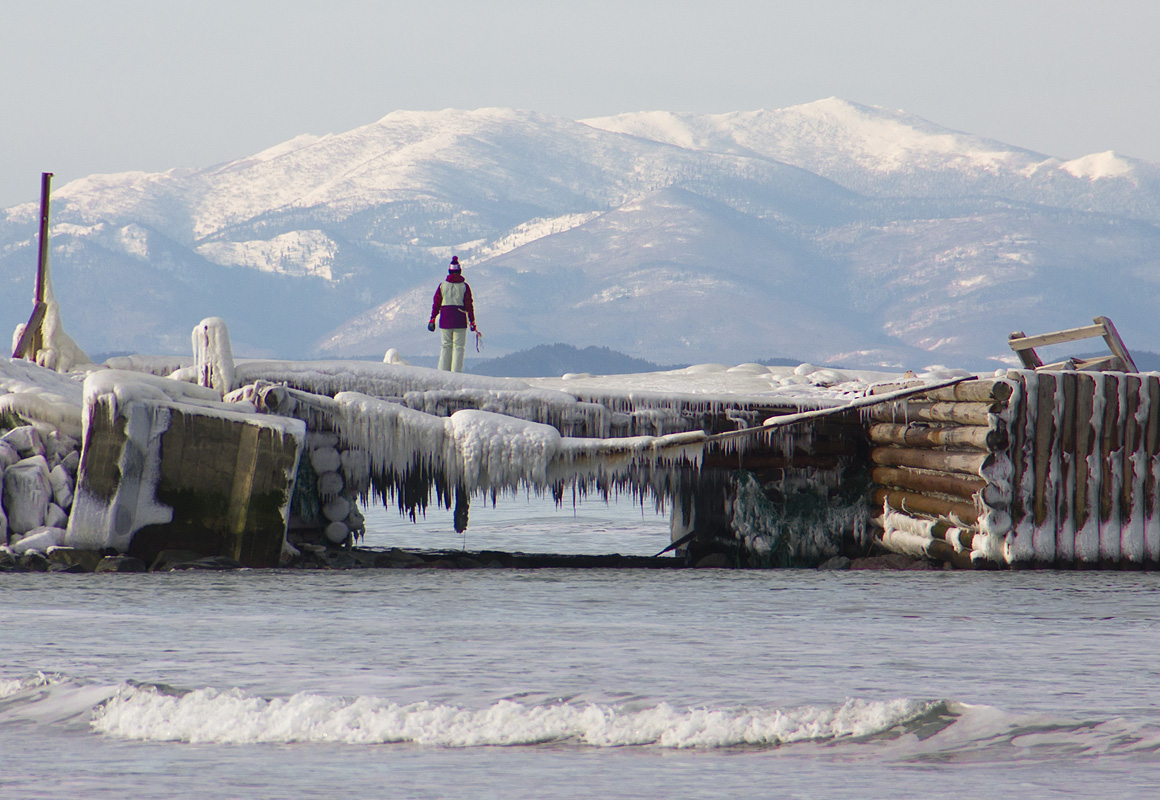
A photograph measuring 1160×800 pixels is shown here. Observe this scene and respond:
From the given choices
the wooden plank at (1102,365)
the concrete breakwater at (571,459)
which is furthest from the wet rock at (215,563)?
the wooden plank at (1102,365)

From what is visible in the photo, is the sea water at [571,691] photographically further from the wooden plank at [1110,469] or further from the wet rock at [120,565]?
the wooden plank at [1110,469]

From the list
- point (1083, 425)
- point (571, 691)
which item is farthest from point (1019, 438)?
point (571, 691)

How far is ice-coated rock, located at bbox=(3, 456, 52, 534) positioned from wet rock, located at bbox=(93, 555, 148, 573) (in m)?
0.88

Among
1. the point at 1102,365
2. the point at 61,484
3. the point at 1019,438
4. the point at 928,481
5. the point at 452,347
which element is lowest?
the point at 61,484

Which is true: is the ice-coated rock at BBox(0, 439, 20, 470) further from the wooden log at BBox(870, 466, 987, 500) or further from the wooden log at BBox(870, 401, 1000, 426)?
the wooden log at BBox(870, 466, 987, 500)

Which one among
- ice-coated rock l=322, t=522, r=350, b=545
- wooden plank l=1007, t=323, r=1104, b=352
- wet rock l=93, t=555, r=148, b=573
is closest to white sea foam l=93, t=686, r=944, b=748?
wet rock l=93, t=555, r=148, b=573

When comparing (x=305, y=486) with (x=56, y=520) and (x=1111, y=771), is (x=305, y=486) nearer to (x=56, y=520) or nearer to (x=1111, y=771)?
(x=56, y=520)

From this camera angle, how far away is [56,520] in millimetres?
15336

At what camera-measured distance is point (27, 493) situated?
592 inches

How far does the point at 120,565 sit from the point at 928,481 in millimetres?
9344

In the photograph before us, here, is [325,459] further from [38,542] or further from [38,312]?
[38,312]

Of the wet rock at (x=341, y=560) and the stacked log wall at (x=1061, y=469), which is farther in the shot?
the wet rock at (x=341, y=560)

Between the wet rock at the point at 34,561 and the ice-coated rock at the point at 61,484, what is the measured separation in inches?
23.5

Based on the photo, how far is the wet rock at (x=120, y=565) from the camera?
1512cm
